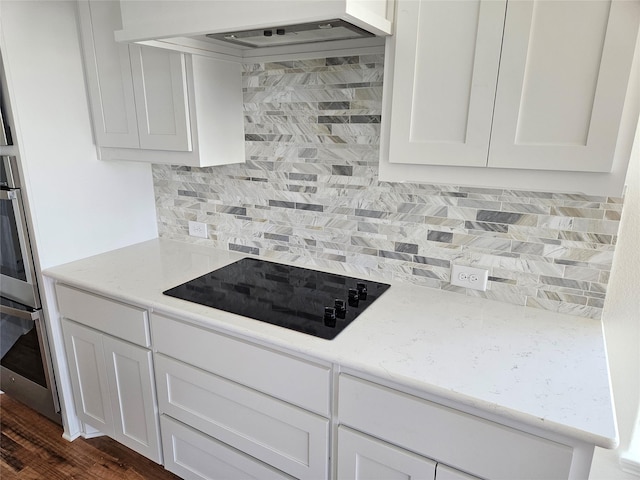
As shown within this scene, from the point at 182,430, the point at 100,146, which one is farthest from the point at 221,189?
the point at 182,430

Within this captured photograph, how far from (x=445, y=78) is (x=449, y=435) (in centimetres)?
100

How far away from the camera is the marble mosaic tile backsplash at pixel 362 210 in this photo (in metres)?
1.49

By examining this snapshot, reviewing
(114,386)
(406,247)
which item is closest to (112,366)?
(114,386)

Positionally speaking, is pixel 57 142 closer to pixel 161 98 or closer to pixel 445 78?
pixel 161 98

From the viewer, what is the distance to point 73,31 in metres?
1.93

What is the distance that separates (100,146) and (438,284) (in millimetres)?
1684

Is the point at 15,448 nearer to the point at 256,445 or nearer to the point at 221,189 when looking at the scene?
the point at 256,445

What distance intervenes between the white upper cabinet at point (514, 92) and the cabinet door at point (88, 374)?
5.14 ft

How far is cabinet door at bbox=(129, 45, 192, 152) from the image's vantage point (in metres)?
1.74

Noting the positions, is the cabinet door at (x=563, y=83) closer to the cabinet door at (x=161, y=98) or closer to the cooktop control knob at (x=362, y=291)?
the cooktop control knob at (x=362, y=291)

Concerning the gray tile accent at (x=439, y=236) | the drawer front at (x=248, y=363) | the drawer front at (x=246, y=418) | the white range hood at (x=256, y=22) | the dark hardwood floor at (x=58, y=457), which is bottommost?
the dark hardwood floor at (x=58, y=457)

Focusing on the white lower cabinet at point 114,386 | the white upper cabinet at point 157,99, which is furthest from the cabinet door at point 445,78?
the white lower cabinet at point 114,386

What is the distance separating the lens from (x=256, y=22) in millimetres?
1277

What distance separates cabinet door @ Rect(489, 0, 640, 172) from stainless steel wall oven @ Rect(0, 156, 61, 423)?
1935 millimetres
